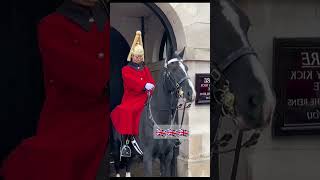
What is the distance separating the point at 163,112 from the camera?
354 centimetres

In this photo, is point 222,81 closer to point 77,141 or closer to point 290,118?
point 290,118

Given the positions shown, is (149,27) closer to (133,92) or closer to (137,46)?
(137,46)

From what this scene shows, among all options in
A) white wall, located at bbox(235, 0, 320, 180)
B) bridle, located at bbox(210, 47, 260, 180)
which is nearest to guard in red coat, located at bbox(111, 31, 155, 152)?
bridle, located at bbox(210, 47, 260, 180)

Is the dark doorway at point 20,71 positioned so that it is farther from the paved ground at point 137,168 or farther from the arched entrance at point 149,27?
the paved ground at point 137,168

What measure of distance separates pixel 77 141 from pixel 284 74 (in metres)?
2.08

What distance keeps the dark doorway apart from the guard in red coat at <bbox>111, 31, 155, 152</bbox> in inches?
29.0

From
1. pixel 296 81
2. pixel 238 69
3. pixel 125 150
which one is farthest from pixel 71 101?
pixel 296 81

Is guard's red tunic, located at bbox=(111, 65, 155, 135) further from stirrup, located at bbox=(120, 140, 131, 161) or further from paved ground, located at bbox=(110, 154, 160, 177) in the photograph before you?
paved ground, located at bbox=(110, 154, 160, 177)

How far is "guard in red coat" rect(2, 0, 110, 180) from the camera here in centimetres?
337

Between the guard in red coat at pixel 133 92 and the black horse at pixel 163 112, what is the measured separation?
7cm

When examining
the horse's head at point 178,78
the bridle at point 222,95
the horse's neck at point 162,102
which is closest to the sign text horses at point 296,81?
the bridle at point 222,95

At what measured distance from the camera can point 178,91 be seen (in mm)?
3549

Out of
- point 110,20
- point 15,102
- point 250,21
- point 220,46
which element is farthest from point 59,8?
point 250,21

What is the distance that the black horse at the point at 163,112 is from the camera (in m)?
3.51
